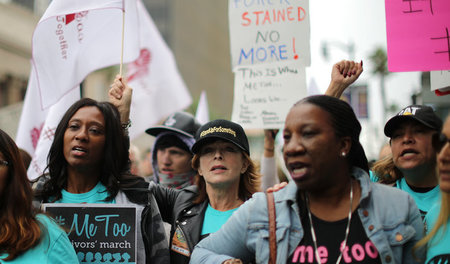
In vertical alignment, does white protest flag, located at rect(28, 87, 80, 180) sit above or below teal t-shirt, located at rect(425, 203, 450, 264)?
above

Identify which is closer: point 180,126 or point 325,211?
point 325,211

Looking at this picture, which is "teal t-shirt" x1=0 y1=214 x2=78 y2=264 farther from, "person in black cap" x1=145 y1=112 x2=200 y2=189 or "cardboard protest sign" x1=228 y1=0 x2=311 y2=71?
"cardboard protest sign" x1=228 y1=0 x2=311 y2=71

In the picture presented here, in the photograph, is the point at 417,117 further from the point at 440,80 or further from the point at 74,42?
the point at 74,42

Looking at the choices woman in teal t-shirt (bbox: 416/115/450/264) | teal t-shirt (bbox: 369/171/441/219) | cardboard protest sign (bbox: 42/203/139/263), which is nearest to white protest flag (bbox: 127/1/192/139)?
cardboard protest sign (bbox: 42/203/139/263)

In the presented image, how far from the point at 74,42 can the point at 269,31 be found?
1735 mm

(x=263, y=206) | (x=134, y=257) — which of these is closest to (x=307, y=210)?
(x=263, y=206)

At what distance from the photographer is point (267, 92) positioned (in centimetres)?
493

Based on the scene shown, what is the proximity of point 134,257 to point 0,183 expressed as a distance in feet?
2.82

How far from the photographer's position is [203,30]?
267 feet

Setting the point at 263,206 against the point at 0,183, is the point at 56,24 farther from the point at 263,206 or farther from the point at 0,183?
the point at 263,206

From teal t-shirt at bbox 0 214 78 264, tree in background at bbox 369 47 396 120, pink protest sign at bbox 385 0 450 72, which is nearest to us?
teal t-shirt at bbox 0 214 78 264

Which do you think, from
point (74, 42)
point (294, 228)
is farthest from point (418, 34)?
point (74, 42)

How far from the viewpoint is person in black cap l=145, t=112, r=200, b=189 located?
15.7 feet

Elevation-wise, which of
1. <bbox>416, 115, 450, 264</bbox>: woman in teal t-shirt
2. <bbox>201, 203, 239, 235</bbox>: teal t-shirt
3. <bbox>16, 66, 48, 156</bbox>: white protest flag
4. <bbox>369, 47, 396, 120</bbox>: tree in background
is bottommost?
<bbox>201, 203, 239, 235</bbox>: teal t-shirt
